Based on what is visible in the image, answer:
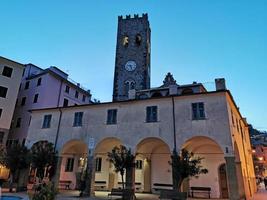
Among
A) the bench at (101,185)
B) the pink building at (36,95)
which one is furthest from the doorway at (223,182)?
the pink building at (36,95)

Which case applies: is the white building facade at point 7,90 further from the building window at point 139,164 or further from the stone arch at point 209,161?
the stone arch at point 209,161

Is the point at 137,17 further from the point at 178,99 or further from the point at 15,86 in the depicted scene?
the point at 178,99

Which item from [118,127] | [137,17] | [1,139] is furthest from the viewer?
[137,17]

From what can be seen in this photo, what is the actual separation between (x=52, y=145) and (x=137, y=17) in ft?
108

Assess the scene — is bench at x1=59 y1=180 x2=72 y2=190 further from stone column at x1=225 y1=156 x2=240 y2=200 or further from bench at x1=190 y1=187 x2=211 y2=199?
stone column at x1=225 y1=156 x2=240 y2=200

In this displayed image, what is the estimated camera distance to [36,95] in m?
→ 30.4

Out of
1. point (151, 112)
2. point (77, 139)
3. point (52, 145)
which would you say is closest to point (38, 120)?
point (52, 145)

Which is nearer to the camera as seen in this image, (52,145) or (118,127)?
(118,127)

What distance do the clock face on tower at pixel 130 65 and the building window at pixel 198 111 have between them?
24.5 metres

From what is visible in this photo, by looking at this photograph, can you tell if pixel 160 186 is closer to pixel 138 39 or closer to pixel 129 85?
pixel 129 85

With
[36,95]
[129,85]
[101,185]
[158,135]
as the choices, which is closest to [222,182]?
[158,135]

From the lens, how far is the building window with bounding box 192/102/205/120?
682 inches

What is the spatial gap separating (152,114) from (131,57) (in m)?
24.9

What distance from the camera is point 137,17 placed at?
4516 centimetres
